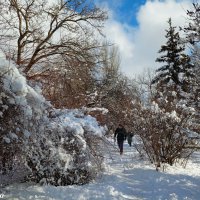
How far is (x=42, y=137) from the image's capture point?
9133 millimetres

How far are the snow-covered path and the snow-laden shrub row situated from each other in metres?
0.50

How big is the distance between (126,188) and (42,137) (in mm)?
2772

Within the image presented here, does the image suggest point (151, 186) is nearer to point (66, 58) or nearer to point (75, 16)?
point (66, 58)

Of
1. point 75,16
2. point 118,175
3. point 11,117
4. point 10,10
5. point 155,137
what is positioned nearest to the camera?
point 11,117

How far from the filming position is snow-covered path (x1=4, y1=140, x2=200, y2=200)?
9398 mm

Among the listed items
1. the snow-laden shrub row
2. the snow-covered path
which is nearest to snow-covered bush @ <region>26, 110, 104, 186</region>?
the snow-laden shrub row

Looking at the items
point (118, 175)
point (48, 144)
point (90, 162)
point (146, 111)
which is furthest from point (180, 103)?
point (48, 144)

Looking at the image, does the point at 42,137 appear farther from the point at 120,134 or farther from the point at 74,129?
the point at 120,134

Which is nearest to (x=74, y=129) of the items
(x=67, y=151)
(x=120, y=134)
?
(x=67, y=151)

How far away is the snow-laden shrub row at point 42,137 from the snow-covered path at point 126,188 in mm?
500

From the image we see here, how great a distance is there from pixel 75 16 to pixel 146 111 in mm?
6921

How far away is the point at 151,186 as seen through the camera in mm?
11117

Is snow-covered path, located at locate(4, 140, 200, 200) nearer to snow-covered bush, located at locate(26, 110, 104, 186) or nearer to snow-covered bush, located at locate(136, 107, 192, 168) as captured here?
snow-covered bush, located at locate(26, 110, 104, 186)

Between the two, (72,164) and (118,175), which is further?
(118,175)
